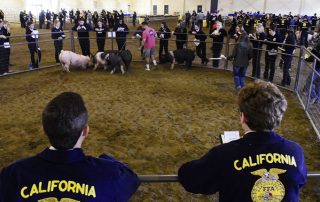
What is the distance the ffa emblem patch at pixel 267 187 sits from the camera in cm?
180

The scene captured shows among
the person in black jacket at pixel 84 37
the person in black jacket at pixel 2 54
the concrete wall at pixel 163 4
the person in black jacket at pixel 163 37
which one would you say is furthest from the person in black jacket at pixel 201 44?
the concrete wall at pixel 163 4

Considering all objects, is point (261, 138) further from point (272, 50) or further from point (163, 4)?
point (163, 4)

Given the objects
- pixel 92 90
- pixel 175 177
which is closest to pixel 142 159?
pixel 175 177

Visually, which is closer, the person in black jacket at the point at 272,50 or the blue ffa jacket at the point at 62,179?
the blue ffa jacket at the point at 62,179

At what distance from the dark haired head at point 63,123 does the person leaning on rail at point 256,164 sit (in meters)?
0.70

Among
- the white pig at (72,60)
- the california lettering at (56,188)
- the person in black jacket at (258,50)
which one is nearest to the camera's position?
the california lettering at (56,188)

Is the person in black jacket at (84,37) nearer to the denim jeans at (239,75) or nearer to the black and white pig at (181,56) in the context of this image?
the black and white pig at (181,56)

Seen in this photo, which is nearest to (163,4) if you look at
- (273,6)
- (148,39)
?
(273,6)

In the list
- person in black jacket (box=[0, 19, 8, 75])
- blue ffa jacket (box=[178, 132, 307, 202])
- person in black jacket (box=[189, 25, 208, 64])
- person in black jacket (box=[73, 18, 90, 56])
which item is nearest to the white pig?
person in black jacket (box=[73, 18, 90, 56])

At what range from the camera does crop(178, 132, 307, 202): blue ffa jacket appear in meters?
1.81

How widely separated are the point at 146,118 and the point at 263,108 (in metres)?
5.87

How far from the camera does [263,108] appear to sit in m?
1.89

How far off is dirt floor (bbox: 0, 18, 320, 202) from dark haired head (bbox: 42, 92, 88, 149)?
315 cm

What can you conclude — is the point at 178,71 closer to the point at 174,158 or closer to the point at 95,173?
the point at 174,158
